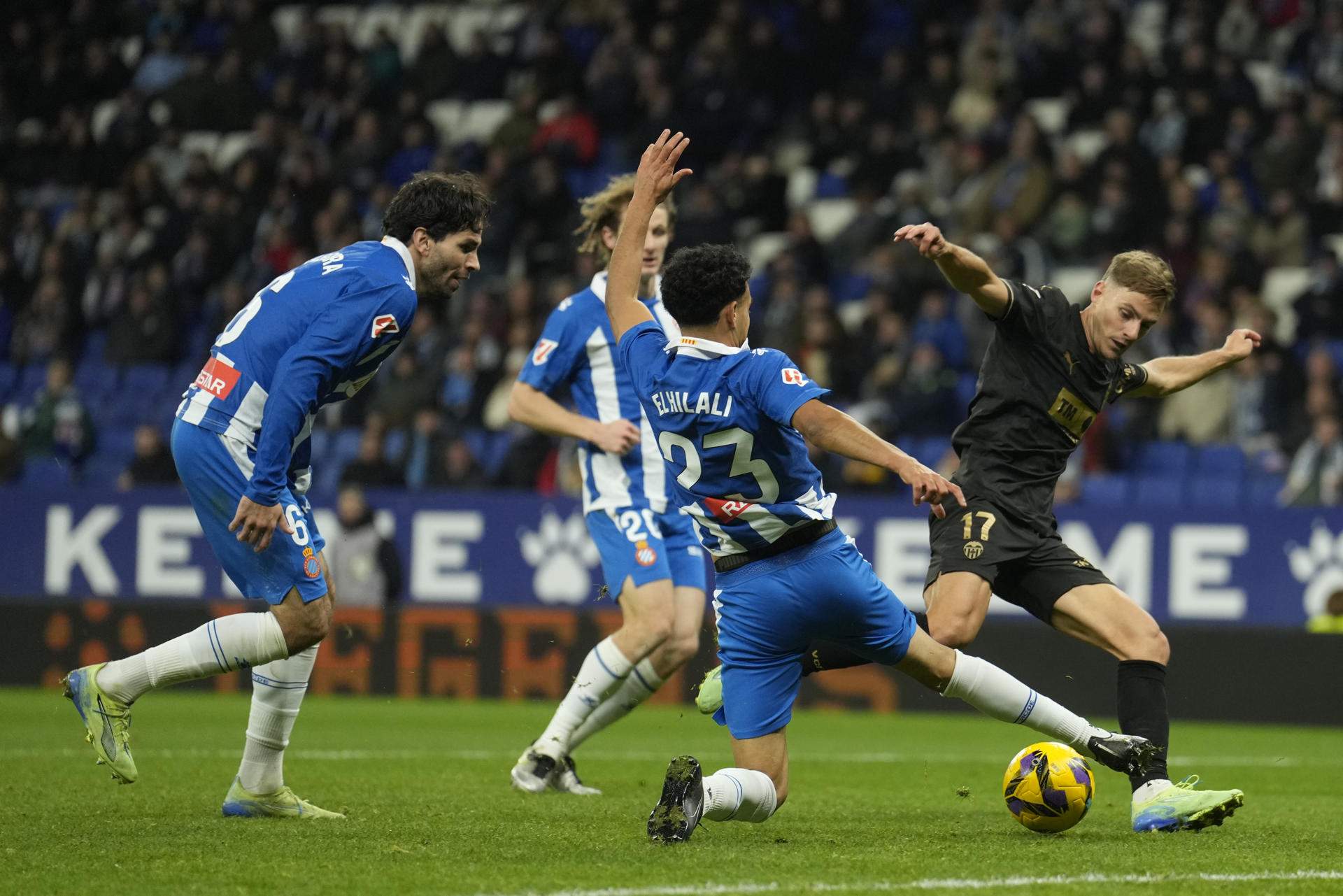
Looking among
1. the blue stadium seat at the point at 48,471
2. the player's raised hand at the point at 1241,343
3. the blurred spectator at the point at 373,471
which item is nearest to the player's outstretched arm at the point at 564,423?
the player's raised hand at the point at 1241,343

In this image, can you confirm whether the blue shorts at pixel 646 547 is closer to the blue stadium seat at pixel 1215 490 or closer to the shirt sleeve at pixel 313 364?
the shirt sleeve at pixel 313 364

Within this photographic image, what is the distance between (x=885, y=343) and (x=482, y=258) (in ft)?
17.5

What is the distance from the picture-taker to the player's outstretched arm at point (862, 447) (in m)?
5.20

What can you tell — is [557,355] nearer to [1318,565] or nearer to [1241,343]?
[1241,343]

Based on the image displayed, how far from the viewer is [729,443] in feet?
18.8

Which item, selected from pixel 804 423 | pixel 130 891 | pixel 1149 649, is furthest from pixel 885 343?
pixel 130 891

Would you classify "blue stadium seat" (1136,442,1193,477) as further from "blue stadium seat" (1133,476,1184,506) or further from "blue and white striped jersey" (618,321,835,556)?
"blue and white striped jersey" (618,321,835,556)

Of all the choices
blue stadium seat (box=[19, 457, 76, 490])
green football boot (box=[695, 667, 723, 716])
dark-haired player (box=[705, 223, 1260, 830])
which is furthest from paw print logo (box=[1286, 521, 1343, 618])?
blue stadium seat (box=[19, 457, 76, 490])

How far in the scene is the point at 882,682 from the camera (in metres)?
13.3

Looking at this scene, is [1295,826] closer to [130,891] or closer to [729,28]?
[130,891]

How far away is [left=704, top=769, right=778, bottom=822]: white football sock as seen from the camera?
5.66 metres

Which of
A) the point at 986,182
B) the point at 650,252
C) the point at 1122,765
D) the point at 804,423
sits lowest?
the point at 1122,765

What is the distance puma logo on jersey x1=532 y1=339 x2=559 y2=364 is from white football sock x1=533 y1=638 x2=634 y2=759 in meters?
1.31

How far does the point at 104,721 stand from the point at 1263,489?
1027 centimetres
